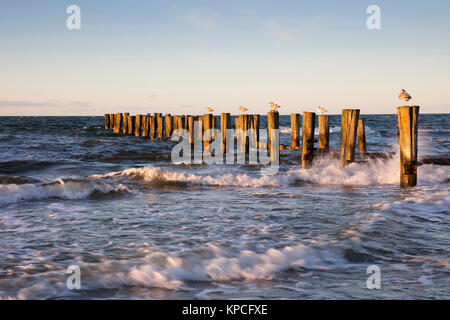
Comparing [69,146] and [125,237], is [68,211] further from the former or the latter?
[69,146]

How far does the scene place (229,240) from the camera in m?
5.21

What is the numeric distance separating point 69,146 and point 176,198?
15253 mm

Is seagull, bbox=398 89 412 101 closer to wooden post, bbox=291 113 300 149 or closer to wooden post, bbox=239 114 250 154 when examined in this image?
wooden post, bbox=291 113 300 149

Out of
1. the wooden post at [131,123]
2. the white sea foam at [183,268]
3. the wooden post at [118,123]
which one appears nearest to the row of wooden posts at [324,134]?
the white sea foam at [183,268]

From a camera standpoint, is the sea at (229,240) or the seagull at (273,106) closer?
the sea at (229,240)

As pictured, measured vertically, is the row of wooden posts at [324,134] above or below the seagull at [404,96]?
below

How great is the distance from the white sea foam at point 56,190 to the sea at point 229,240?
0.02m

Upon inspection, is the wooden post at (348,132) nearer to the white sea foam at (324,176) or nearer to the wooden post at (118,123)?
the white sea foam at (324,176)

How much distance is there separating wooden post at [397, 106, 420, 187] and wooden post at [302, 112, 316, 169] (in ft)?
9.63

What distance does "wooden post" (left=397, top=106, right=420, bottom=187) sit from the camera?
8.51 m

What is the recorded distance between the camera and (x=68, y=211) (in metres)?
7.13

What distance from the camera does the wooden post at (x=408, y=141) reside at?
851 centimetres

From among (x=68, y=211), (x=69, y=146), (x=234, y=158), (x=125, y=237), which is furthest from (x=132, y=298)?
(x=69, y=146)

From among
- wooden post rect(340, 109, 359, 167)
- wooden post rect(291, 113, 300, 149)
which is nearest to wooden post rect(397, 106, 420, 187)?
wooden post rect(340, 109, 359, 167)
